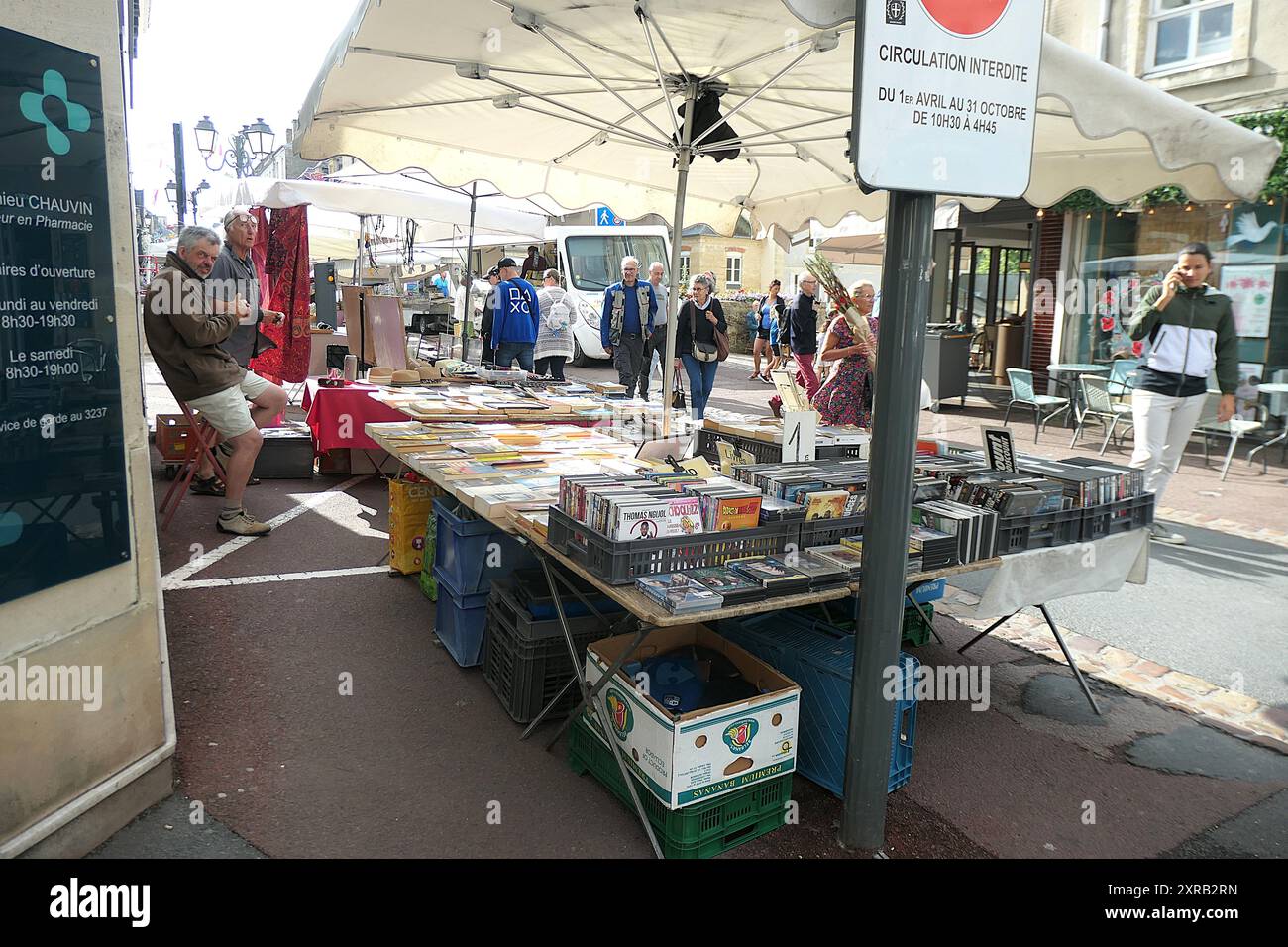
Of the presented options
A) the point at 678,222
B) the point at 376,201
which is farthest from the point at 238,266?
the point at 376,201

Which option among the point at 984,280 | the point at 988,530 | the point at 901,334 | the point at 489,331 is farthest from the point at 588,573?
the point at 984,280

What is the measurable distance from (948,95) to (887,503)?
48.2 inches

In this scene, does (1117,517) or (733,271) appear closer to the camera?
(1117,517)

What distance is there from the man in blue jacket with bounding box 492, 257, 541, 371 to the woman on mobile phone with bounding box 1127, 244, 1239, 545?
729cm

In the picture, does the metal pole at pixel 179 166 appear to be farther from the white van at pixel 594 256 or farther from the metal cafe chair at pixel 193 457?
the metal cafe chair at pixel 193 457

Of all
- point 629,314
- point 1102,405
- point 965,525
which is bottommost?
point 965,525

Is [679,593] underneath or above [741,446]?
underneath

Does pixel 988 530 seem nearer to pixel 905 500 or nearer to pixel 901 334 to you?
pixel 905 500

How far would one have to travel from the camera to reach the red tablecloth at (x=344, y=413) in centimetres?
750

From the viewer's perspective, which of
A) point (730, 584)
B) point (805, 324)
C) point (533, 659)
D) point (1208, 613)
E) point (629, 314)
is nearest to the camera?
point (730, 584)

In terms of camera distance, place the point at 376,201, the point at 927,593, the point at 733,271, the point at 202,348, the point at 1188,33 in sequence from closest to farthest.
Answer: the point at 927,593 < the point at 202,348 < the point at 376,201 < the point at 1188,33 < the point at 733,271

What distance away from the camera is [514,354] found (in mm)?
11805

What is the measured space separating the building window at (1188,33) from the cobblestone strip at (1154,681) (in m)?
10.0

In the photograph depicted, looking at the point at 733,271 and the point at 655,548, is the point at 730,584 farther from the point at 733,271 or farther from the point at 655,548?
the point at 733,271
